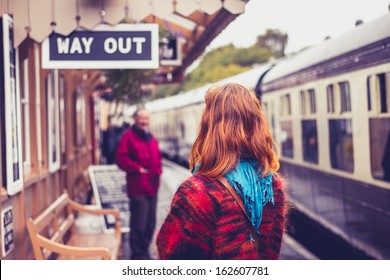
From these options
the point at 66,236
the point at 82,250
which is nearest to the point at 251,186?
the point at 82,250

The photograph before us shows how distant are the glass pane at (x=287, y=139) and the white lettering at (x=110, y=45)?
510 cm

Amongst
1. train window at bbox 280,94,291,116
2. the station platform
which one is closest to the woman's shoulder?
the station platform

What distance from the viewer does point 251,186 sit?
8.37 feet

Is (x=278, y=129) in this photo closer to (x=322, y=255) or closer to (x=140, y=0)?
(x=322, y=255)

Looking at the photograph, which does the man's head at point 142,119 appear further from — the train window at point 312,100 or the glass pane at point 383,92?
the glass pane at point 383,92

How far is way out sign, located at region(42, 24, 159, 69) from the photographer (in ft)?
13.0

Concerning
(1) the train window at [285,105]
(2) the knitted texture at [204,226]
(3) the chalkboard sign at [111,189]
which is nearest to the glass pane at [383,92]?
(2) the knitted texture at [204,226]

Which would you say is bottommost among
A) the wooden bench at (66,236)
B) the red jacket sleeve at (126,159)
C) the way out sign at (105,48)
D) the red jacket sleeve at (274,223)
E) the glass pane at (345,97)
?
the wooden bench at (66,236)

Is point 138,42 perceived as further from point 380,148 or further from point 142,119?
point 142,119

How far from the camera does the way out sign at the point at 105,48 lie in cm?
395

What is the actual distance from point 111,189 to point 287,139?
2396 millimetres

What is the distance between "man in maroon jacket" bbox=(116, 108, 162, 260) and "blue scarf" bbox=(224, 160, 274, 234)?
4166 millimetres

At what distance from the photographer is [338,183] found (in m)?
6.79
